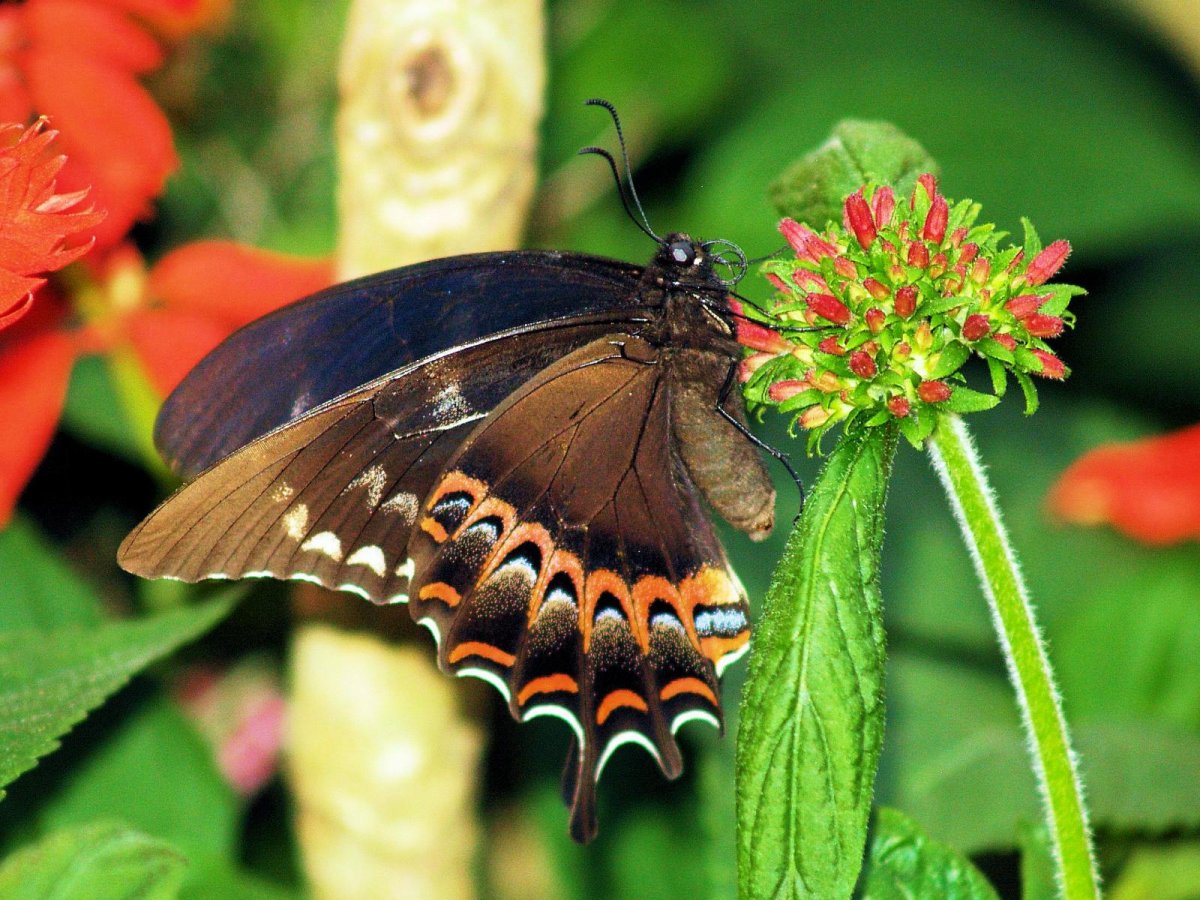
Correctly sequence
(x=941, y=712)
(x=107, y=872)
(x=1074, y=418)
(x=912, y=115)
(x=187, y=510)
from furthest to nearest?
(x=912, y=115), (x=1074, y=418), (x=941, y=712), (x=187, y=510), (x=107, y=872)

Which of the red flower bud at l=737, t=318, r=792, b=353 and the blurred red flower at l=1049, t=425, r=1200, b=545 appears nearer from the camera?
the red flower bud at l=737, t=318, r=792, b=353

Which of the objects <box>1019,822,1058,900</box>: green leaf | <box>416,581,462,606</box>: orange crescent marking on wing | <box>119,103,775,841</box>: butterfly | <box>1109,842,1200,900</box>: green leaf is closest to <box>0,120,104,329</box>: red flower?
<box>119,103,775,841</box>: butterfly

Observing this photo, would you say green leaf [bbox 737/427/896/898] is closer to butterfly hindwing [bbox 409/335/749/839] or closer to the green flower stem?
the green flower stem

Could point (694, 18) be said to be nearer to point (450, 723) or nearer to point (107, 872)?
point (450, 723)


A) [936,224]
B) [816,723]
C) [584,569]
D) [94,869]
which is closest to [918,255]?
[936,224]

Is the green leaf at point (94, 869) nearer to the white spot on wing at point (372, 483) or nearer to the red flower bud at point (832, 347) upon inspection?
the white spot on wing at point (372, 483)

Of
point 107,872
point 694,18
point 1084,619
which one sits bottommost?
point 107,872

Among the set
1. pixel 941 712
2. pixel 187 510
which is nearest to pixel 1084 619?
pixel 941 712
